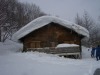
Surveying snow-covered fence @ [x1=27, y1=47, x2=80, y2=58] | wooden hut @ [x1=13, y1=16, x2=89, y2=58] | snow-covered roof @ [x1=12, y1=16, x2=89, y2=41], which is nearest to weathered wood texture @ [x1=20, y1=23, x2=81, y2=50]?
wooden hut @ [x1=13, y1=16, x2=89, y2=58]

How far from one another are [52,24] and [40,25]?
1672mm

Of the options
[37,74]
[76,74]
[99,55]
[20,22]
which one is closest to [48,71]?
[37,74]

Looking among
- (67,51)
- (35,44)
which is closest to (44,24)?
(35,44)

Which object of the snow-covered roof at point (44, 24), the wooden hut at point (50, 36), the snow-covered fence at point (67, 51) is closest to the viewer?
the snow-covered fence at point (67, 51)

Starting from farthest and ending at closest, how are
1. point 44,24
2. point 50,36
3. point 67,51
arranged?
point 50,36
point 44,24
point 67,51

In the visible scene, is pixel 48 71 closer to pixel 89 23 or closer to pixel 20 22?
pixel 20 22

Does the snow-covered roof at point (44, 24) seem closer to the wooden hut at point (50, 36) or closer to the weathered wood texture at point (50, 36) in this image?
the wooden hut at point (50, 36)

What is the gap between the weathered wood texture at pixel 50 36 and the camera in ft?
62.4

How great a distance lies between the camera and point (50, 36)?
19.1 m

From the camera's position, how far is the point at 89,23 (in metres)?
52.8

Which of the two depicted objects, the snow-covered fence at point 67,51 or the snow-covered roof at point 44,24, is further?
the snow-covered roof at point 44,24

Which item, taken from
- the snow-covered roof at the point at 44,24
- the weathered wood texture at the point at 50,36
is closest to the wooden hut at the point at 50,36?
the weathered wood texture at the point at 50,36

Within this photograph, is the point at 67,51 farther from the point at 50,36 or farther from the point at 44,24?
the point at 44,24

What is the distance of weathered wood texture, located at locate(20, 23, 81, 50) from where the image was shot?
62.4ft
